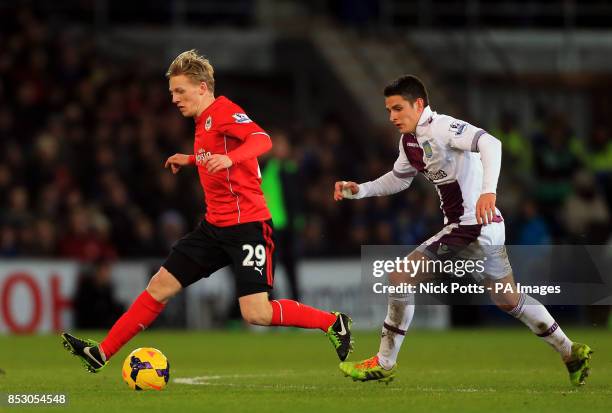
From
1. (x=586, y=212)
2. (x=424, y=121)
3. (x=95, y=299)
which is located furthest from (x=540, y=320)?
(x=586, y=212)

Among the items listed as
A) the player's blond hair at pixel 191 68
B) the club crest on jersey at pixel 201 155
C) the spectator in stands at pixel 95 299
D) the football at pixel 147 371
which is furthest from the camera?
the spectator in stands at pixel 95 299

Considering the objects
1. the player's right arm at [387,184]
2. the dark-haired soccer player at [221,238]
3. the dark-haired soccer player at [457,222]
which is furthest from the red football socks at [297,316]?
the player's right arm at [387,184]

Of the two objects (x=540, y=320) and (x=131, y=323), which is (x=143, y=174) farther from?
(x=540, y=320)

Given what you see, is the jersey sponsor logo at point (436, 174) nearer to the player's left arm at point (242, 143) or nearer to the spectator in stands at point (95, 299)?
the player's left arm at point (242, 143)

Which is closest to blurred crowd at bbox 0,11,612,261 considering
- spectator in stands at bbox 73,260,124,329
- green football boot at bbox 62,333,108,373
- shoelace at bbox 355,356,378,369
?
spectator in stands at bbox 73,260,124,329

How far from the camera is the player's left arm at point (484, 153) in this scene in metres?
8.62

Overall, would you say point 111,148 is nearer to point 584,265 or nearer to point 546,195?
point 546,195

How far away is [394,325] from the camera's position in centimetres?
943

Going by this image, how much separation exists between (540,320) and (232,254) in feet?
6.59

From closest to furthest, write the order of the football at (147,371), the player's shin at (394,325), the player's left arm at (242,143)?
the player's left arm at (242,143) → the football at (147,371) → the player's shin at (394,325)

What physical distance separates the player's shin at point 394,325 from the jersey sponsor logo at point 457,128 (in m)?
1.10

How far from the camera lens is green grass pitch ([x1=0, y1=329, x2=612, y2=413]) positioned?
8.18 m

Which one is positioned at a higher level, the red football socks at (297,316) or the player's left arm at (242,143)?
the player's left arm at (242,143)

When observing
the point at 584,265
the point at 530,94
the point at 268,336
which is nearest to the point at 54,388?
the point at 584,265
